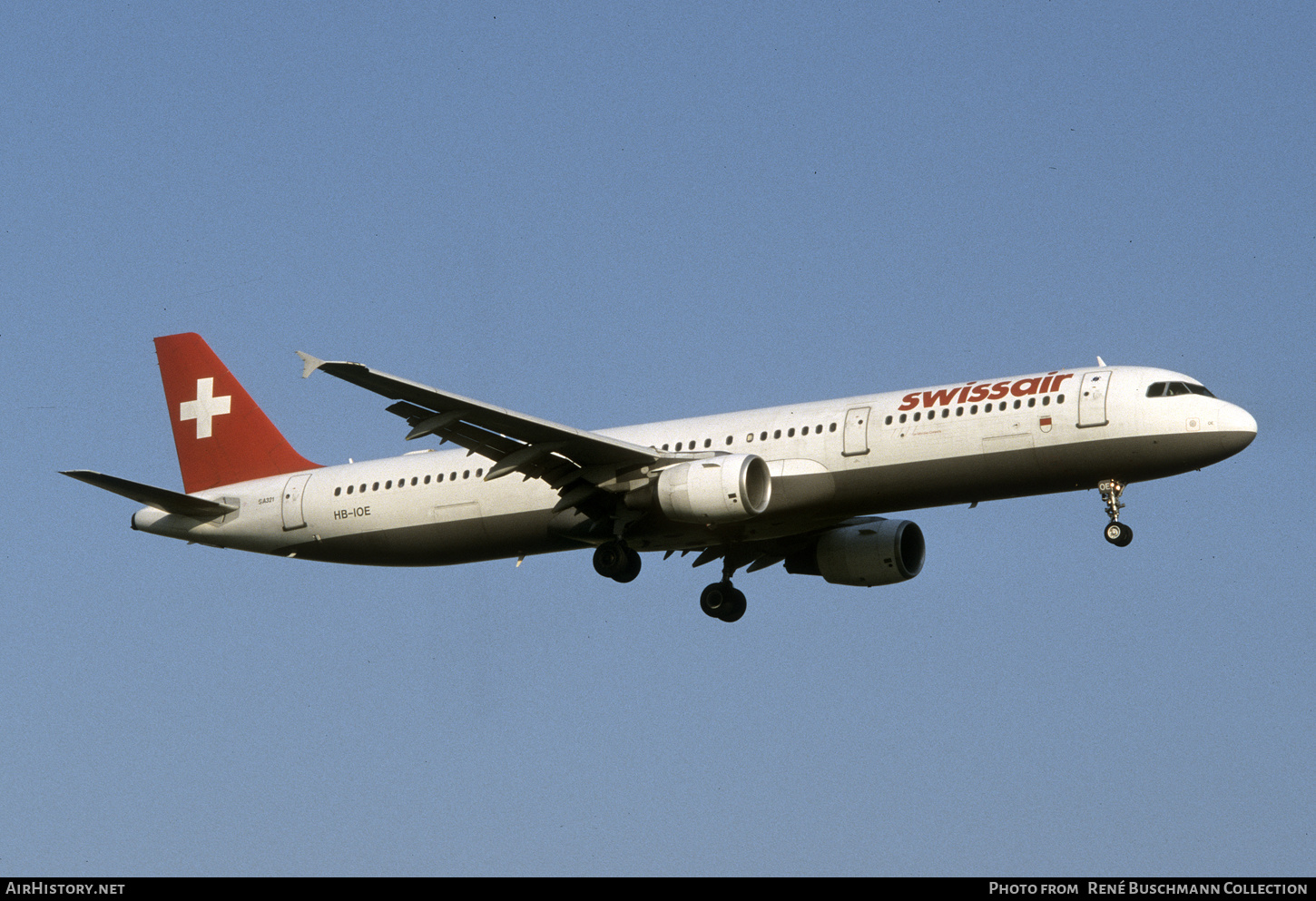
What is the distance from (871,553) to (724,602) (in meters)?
3.85

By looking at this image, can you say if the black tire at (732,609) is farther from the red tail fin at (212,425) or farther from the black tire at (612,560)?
the red tail fin at (212,425)

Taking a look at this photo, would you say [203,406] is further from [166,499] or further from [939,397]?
[939,397]

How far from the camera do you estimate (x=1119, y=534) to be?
1341 inches

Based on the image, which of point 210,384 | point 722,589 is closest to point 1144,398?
point 722,589

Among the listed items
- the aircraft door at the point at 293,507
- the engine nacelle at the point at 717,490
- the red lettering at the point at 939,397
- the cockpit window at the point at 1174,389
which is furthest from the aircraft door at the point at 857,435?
the aircraft door at the point at 293,507

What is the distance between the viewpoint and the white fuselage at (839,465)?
33562 mm

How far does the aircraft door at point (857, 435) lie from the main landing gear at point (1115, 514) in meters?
4.82

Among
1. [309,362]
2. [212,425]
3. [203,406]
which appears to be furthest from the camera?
[203,406]

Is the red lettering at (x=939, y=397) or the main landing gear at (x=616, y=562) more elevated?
the red lettering at (x=939, y=397)

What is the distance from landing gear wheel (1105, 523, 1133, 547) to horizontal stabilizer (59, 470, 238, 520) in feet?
69.2

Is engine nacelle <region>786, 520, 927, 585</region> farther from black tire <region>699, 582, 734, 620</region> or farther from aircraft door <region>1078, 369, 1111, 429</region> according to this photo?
aircraft door <region>1078, 369, 1111, 429</region>

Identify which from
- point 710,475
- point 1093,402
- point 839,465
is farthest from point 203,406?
point 1093,402

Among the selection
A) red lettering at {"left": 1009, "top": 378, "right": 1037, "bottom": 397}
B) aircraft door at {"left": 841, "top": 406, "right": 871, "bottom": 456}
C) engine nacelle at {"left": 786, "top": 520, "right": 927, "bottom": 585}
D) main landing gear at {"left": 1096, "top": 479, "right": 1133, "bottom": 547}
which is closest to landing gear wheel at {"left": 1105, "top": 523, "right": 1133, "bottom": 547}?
main landing gear at {"left": 1096, "top": 479, "right": 1133, "bottom": 547}
